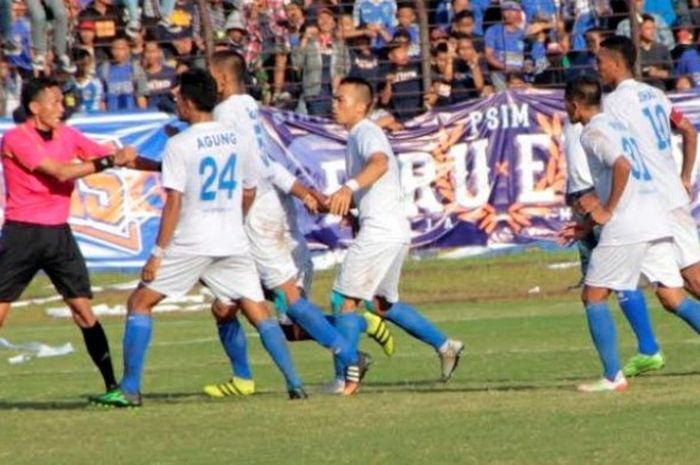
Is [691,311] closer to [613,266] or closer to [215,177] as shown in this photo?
[613,266]

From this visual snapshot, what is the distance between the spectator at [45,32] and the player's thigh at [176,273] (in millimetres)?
12790

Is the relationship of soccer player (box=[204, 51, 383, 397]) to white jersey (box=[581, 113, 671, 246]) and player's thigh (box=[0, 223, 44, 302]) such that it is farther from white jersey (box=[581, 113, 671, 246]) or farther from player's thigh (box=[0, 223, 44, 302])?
white jersey (box=[581, 113, 671, 246])

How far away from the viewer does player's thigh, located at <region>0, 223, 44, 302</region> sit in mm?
14758

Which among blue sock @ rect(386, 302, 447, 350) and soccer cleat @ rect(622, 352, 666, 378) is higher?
blue sock @ rect(386, 302, 447, 350)

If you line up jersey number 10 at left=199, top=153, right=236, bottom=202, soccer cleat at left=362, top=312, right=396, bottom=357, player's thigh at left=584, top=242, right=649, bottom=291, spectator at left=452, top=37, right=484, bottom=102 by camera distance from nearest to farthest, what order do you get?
jersey number 10 at left=199, top=153, right=236, bottom=202 < player's thigh at left=584, top=242, right=649, bottom=291 < soccer cleat at left=362, top=312, right=396, bottom=357 < spectator at left=452, top=37, right=484, bottom=102

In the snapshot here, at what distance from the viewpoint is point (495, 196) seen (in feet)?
87.0

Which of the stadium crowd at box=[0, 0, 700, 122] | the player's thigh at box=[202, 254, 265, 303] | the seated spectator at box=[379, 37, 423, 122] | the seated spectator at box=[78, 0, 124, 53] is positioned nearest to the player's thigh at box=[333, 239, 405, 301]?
the player's thigh at box=[202, 254, 265, 303]

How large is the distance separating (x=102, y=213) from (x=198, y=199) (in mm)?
12020

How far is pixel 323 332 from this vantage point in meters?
14.9

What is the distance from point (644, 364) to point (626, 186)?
171 centimetres

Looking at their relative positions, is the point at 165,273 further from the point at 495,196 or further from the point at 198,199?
the point at 495,196

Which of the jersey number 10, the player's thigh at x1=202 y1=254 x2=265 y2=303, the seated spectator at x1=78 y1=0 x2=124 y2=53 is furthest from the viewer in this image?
the seated spectator at x1=78 y1=0 x2=124 y2=53

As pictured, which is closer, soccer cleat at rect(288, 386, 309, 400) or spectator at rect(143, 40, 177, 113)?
soccer cleat at rect(288, 386, 309, 400)

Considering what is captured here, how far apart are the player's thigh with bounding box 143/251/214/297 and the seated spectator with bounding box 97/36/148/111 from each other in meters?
13.1
